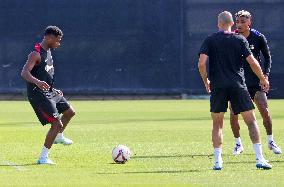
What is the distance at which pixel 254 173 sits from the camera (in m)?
12.8

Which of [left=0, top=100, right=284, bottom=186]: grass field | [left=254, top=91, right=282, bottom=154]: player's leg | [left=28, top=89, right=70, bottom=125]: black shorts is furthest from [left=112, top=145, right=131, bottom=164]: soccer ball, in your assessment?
[left=254, top=91, right=282, bottom=154]: player's leg

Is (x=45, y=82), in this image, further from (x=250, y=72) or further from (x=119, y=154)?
(x=250, y=72)

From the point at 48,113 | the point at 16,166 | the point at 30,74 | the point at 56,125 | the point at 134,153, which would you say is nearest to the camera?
the point at 16,166

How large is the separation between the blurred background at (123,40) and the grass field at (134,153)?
12333 millimetres

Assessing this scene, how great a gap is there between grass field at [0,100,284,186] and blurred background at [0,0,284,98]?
12.3 metres

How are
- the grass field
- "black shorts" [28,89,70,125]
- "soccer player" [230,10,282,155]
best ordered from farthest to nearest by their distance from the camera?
"soccer player" [230,10,282,155] → "black shorts" [28,89,70,125] → the grass field

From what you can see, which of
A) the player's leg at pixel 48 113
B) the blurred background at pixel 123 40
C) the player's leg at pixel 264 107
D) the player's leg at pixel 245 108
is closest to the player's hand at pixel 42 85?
the player's leg at pixel 48 113

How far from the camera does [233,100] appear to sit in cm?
1348

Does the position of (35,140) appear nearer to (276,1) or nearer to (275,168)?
(275,168)

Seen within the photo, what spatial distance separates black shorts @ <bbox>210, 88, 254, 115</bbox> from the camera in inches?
528

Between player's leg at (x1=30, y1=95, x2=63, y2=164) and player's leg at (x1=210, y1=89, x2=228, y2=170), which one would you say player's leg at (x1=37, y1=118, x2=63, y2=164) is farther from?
player's leg at (x1=210, y1=89, x2=228, y2=170)

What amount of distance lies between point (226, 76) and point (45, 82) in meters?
2.74

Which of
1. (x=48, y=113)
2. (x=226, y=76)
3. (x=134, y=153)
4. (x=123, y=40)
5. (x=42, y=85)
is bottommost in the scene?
(x=123, y=40)

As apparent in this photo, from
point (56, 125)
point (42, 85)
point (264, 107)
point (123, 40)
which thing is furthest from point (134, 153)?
point (123, 40)
